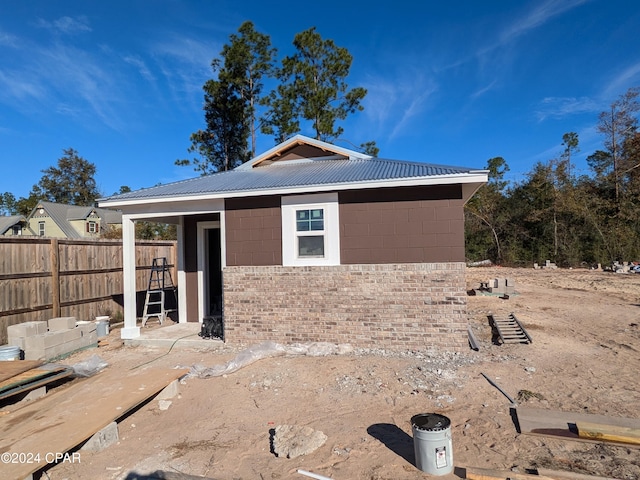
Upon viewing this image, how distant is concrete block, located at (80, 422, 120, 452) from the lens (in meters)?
4.21

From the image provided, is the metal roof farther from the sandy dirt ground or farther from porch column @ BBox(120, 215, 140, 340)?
the sandy dirt ground

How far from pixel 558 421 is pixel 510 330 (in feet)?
15.2

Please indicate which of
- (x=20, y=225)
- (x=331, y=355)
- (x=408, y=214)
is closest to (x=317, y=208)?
(x=408, y=214)

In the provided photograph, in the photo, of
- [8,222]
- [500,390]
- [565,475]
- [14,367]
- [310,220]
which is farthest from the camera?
[8,222]

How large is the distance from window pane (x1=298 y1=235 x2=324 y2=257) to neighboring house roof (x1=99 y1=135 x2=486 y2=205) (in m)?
1.04

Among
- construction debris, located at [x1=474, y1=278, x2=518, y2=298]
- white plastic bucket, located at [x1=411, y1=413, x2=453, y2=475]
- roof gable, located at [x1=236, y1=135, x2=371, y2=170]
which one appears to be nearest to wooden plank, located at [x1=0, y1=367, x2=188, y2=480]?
white plastic bucket, located at [x1=411, y1=413, x2=453, y2=475]

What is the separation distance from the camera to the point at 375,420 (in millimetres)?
4777

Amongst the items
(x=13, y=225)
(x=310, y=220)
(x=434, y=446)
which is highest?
(x=13, y=225)

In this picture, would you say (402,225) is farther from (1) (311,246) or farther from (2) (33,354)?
(2) (33,354)

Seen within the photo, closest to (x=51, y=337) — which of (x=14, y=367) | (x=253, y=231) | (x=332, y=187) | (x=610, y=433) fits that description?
(x=14, y=367)

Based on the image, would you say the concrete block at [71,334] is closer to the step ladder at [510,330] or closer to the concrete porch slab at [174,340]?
the concrete porch slab at [174,340]

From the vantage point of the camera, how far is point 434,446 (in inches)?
137

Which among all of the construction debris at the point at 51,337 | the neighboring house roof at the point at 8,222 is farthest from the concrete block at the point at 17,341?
the neighboring house roof at the point at 8,222

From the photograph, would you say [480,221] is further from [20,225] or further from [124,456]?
[20,225]
